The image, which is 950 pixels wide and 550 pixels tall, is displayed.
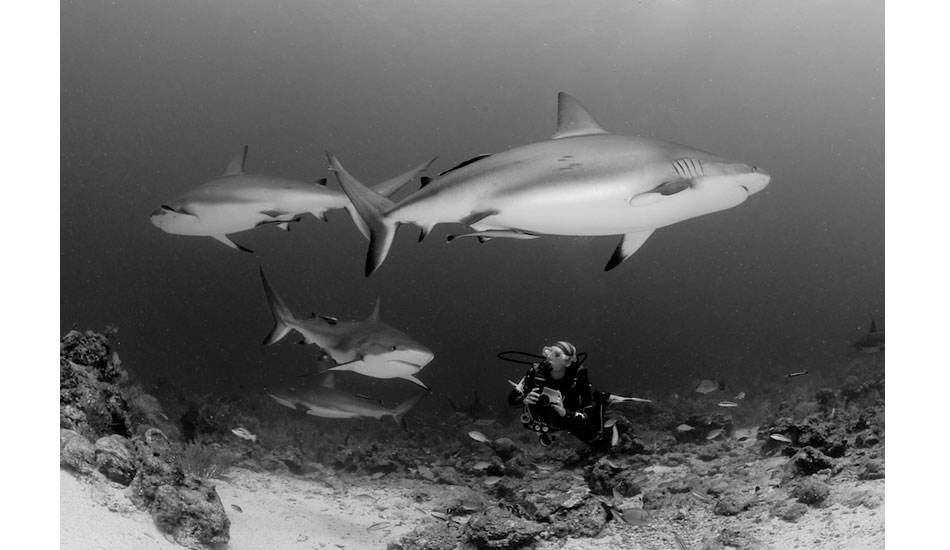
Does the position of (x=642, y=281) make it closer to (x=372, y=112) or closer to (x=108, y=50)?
(x=372, y=112)

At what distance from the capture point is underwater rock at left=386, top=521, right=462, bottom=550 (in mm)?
4969

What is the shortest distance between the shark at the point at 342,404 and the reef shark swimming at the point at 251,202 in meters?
2.83

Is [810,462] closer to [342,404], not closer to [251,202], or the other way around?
[342,404]

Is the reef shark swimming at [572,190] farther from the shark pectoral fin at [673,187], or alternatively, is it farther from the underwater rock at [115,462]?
the underwater rock at [115,462]

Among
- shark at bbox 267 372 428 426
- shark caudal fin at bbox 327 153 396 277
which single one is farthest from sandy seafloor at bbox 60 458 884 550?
shark caudal fin at bbox 327 153 396 277

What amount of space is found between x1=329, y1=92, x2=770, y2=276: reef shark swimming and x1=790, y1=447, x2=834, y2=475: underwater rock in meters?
3.61

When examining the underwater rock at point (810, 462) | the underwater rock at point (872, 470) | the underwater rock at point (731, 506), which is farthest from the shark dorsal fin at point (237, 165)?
the underwater rock at point (872, 470)

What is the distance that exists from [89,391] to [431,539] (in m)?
3.89

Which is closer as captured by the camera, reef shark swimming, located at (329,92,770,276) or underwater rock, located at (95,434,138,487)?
reef shark swimming, located at (329,92,770,276)

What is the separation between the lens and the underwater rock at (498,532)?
4.76m

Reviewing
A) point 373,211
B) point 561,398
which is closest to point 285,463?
point 373,211

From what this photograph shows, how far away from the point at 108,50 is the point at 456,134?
22.2 m

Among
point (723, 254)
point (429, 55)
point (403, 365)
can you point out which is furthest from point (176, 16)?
point (723, 254)

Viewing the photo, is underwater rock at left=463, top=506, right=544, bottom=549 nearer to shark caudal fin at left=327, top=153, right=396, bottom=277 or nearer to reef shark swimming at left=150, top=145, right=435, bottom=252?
shark caudal fin at left=327, top=153, right=396, bottom=277
